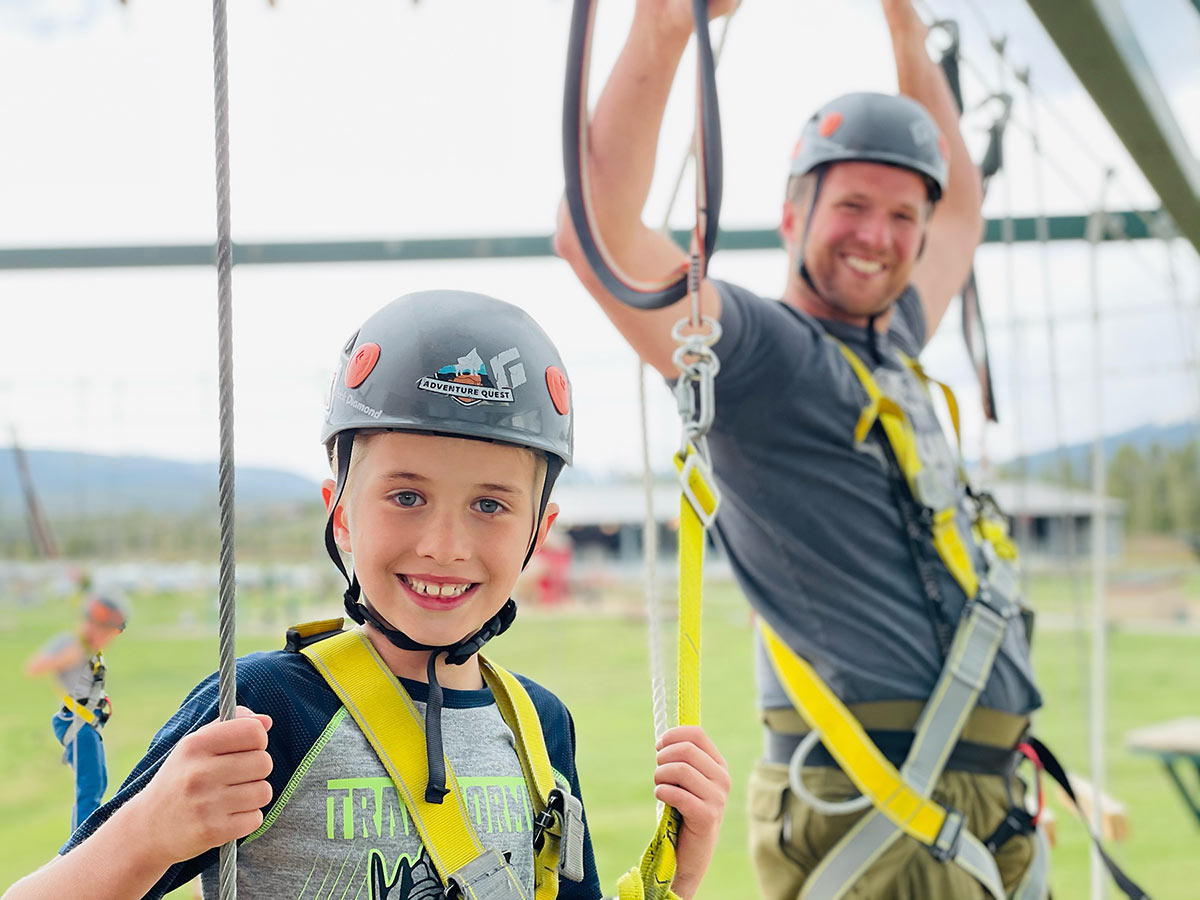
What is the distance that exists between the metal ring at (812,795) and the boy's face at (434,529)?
95cm

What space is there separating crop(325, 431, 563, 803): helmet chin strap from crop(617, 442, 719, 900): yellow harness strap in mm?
148

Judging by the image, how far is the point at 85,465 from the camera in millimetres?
8477

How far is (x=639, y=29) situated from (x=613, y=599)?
11.7 m

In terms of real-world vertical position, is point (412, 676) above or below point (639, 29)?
below

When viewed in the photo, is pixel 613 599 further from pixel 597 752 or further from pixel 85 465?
pixel 85 465

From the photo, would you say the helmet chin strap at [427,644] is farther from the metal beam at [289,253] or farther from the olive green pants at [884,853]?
the metal beam at [289,253]

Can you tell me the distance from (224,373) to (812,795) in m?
1.38

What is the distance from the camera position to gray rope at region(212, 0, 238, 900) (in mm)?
768

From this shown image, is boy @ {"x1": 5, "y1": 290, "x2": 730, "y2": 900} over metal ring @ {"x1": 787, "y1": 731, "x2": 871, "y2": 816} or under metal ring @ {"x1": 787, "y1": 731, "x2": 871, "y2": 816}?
over

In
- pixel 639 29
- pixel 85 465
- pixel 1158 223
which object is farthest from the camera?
pixel 85 465

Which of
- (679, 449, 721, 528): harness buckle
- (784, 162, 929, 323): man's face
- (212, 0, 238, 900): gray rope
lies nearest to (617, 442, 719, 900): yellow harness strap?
(679, 449, 721, 528): harness buckle

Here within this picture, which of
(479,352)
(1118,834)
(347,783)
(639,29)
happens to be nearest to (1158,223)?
(1118,834)

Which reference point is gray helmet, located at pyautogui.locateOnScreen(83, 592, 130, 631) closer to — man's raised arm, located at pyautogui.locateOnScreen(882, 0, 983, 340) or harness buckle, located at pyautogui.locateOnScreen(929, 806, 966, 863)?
harness buckle, located at pyautogui.locateOnScreen(929, 806, 966, 863)

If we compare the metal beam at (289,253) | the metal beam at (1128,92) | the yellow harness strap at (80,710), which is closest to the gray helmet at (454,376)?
the yellow harness strap at (80,710)
